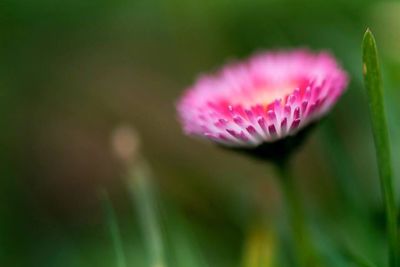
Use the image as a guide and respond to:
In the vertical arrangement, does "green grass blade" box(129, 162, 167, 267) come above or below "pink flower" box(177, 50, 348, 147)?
below

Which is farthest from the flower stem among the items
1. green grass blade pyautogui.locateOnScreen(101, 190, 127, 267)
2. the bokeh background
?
green grass blade pyautogui.locateOnScreen(101, 190, 127, 267)

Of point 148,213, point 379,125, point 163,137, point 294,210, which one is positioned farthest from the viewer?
point 163,137

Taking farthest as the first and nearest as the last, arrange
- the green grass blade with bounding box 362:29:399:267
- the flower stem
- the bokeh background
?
the bokeh background, the flower stem, the green grass blade with bounding box 362:29:399:267

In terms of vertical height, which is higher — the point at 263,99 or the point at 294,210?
the point at 263,99

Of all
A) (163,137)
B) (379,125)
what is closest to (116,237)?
(379,125)

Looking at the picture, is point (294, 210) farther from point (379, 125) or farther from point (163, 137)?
point (163, 137)

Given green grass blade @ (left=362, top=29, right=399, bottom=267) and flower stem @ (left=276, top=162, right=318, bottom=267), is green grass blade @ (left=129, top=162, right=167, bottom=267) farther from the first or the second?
green grass blade @ (left=362, top=29, right=399, bottom=267)
